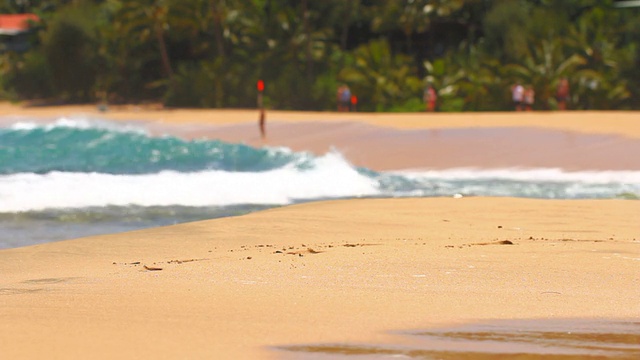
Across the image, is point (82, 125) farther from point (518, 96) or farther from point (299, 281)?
point (299, 281)

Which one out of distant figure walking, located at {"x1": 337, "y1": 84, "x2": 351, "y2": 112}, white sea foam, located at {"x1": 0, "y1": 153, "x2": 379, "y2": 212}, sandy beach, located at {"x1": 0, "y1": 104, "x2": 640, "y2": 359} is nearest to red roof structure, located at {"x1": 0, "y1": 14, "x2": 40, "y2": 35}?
distant figure walking, located at {"x1": 337, "y1": 84, "x2": 351, "y2": 112}

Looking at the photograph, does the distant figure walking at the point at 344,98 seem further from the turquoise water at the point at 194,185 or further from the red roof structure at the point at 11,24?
the red roof structure at the point at 11,24

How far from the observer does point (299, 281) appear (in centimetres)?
746

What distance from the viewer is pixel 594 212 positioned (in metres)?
12.6

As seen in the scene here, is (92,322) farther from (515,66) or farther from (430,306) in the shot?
(515,66)

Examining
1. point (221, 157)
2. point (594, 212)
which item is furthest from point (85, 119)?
point (594, 212)

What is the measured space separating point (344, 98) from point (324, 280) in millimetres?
37375

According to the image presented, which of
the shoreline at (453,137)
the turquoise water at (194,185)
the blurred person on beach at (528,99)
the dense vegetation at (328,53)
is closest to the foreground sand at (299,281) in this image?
the turquoise water at (194,185)

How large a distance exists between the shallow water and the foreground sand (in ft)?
0.54

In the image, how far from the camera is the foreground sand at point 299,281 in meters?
5.50

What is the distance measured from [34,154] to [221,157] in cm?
579

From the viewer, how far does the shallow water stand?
5.04m

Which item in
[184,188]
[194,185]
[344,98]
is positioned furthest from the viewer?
[344,98]

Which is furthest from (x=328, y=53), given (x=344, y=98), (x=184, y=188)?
(x=184, y=188)
